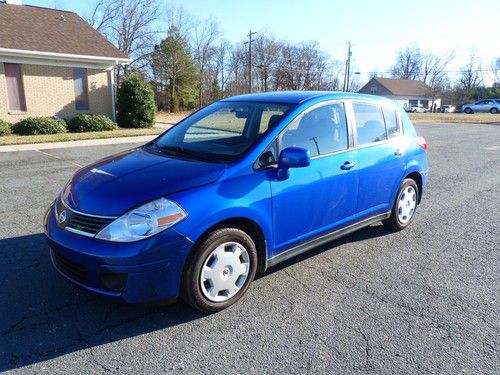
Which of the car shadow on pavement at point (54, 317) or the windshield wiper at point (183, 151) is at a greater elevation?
the windshield wiper at point (183, 151)

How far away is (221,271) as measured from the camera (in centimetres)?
307

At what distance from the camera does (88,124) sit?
648 inches

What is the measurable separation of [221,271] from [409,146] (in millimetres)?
3119

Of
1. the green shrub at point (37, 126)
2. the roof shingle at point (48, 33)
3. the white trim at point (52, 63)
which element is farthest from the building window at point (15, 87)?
the green shrub at point (37, 126)

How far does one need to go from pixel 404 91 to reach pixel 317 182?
88.8m

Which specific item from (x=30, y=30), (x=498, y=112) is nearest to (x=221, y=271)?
(x=30, y=30)

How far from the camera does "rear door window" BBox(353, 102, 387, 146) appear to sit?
14.1ft

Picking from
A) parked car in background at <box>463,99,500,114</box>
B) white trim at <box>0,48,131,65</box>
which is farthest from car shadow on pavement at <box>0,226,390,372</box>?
parked car in background at <box>463,99,500,114</box>

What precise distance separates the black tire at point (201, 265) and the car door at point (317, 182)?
456mm

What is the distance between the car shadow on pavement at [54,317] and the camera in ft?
8.79

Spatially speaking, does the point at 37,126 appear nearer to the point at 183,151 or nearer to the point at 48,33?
the point at 48,33

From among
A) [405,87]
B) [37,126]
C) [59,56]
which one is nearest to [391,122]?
[37,126]

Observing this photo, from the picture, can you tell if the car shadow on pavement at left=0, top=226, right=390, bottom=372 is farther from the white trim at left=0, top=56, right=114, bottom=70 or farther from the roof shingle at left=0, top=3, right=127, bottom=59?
the roof shingle at left=0, top=3, right=127, bottom=59

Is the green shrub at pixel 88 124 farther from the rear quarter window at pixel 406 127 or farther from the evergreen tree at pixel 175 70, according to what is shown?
the evergreen tree at pixel 175 70
